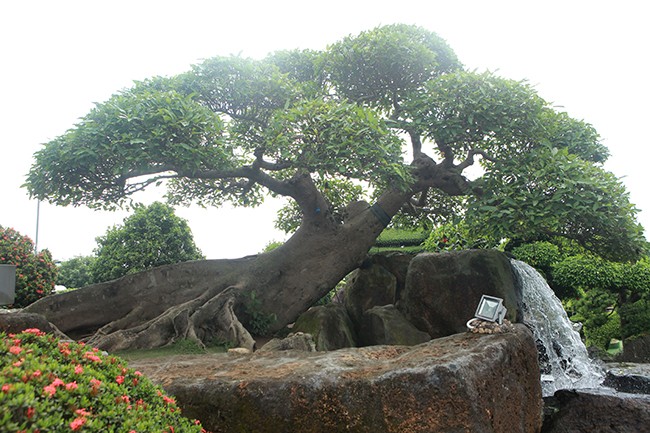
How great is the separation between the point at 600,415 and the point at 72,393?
6.08 metres

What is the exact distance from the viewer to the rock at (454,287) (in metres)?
9.75

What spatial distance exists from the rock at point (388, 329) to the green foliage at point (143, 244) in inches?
270

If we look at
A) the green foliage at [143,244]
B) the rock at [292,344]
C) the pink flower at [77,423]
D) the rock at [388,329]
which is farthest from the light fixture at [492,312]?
the green foliage at [143,244]

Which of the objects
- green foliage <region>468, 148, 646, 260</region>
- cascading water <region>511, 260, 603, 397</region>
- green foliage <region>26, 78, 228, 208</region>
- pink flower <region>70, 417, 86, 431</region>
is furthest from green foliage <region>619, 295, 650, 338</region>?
pink flower <region>70, 417, 86, 431</region>

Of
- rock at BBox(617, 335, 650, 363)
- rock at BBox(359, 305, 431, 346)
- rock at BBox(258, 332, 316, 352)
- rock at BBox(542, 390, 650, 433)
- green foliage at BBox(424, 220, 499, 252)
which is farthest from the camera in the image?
green foliage at BBox(424, 220, 499, 252)

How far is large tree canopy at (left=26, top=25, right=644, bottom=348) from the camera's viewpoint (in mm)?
8695

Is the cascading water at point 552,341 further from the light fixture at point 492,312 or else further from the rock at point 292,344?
the rock at point 292,344

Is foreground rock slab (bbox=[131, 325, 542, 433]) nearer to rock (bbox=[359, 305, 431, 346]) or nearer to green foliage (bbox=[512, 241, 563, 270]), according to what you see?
rock (bbox=[359, 305, 431, 346])

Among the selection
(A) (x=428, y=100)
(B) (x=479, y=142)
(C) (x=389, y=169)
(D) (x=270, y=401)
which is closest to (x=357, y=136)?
(C) (x=389, y=169)

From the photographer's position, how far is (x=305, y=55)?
1245 cm

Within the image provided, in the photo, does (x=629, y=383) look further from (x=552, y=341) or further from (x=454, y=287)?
(x=454, y=287)

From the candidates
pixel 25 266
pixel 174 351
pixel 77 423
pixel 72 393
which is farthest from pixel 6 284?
pixel 77 423

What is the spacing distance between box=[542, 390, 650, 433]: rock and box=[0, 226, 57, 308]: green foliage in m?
13.1

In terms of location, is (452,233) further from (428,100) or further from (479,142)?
(428,100)
